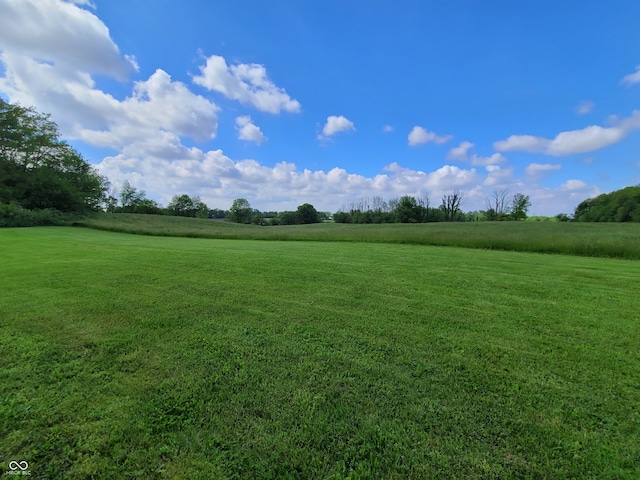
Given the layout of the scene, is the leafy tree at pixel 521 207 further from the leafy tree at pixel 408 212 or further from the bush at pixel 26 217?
the bush at pixel 26 217

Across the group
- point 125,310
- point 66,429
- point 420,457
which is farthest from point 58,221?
point 420,457

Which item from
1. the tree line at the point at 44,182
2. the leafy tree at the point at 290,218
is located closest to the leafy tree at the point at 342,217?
the leafy tree at the point at 290,218

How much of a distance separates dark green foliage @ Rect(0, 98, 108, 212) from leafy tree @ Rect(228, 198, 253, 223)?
39.5m

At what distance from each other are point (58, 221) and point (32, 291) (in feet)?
109

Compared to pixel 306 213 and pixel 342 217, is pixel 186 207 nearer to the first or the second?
pixel 306 213

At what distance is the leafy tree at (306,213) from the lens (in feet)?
235

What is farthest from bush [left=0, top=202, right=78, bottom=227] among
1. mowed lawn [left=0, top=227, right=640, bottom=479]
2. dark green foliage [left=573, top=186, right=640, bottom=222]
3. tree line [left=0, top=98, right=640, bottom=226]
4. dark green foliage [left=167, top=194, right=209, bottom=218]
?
dark green foliage [left=573, top=186, right=640, bottom=222]

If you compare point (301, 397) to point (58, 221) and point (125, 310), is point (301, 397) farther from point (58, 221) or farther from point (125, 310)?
point (58, 221)

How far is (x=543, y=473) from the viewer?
1.54 m

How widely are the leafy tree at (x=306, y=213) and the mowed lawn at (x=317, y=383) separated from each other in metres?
67.5

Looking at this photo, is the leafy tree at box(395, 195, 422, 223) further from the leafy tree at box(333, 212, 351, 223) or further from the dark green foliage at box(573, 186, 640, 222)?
the dark green foliage at box(573, 186, 640, 222)

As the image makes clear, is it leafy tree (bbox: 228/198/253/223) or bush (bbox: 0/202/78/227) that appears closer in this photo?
bush (bbox: 0/202/78/227)

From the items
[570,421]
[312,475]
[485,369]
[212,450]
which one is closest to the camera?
[312,475]

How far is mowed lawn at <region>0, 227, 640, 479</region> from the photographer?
161cm
